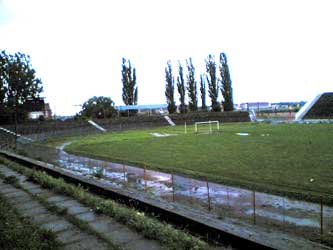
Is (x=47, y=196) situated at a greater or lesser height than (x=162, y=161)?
greater

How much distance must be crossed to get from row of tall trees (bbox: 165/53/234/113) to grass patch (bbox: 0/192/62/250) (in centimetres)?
5732

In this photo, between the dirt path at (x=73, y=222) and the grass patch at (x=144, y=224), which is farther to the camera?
the dirt path at (x=73, y=222)

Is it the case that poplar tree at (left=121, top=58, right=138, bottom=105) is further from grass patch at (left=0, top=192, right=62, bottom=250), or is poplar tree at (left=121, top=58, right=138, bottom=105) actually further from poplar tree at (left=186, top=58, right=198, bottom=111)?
grass patch at (left=0, top=192, right=62, bottom=250)

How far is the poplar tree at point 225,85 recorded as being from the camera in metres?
59.8

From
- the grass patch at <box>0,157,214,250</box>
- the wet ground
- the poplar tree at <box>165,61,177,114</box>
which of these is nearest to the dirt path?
the grass patch at <box>0,157,214,250</box>

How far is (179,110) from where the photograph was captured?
6253cm

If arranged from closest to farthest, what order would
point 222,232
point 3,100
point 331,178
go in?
1. point 222,232
2. point 331,178
3. point 3,100

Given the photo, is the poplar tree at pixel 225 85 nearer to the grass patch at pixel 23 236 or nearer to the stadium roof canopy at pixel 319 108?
the stadium roof canopy at pixel 319 108

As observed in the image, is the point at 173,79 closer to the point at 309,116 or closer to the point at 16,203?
the point at 309,116

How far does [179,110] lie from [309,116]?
2320cm

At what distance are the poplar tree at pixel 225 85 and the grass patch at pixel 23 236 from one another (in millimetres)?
57513

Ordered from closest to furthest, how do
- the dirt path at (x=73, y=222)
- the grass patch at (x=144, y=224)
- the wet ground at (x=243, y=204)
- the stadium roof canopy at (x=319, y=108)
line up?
the grass patch at (x=144, y=224)
the dirt path at (x=73, y=222)
the wet ground at (x=243, y=204)
the stadium roof canopy at (x=319, y=108)

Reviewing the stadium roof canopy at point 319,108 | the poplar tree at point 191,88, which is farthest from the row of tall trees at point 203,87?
the stadium roof canopy at point 319,108

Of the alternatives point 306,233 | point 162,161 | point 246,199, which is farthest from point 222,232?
point 162,161
